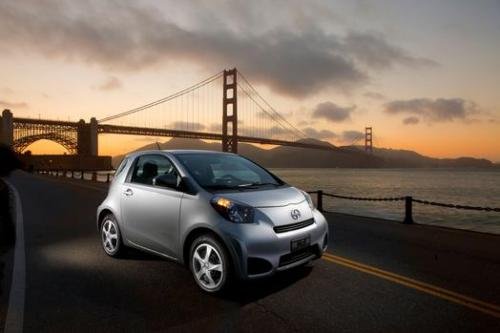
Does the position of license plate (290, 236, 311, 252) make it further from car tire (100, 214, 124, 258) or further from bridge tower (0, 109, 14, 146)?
bridge tower (0, 109, 14, 146)

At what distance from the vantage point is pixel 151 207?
544 cm

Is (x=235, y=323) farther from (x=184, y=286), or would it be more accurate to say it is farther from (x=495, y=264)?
(x=495, y=264)

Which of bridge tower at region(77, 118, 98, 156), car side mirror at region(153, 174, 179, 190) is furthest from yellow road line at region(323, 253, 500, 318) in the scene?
bridge tower at region(77, 118, 98, 156)

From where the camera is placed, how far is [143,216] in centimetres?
558

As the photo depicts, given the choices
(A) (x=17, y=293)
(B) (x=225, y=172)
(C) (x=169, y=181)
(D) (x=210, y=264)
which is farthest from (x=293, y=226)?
(A) (x=17, y=293)

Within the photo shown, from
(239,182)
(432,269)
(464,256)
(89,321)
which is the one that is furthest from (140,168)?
(464,256)

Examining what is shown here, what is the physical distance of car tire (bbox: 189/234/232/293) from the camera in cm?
450

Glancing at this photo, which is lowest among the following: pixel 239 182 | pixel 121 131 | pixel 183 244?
pixel 183 244

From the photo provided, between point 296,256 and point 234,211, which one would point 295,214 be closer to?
point 296,256

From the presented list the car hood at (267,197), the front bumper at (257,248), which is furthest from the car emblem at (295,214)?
the front bumper at (257,248)

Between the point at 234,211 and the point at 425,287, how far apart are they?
2516 mm

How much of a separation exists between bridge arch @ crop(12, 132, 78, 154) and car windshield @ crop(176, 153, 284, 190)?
99237mm

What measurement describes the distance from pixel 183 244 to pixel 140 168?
164 cm

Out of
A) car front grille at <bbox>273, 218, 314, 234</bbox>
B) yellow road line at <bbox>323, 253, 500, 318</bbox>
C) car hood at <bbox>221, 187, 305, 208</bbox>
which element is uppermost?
car hood at <bbox>221, 187, 305, 208</bbox>
